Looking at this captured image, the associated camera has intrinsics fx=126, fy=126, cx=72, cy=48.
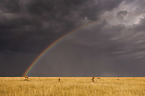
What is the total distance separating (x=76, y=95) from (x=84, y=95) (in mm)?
581

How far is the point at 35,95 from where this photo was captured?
27.3 feet

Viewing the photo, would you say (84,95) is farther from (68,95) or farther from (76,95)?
(68,95)

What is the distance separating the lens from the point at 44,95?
8320 mm

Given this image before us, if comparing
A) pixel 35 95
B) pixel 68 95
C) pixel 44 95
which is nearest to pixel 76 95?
pixel 68 95

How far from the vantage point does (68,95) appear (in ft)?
28.2

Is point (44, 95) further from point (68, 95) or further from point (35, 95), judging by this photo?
point (68, 95)

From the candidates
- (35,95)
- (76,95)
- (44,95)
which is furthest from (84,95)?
(35,95)

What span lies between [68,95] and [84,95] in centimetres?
111

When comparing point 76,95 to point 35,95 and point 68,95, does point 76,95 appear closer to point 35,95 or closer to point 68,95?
point 68,95

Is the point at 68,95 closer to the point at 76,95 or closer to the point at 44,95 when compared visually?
the point at 76,95

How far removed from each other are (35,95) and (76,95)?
8.99ft

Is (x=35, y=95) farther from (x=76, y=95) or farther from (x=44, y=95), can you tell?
(x=76, y=95)

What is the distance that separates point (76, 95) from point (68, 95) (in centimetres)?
55
